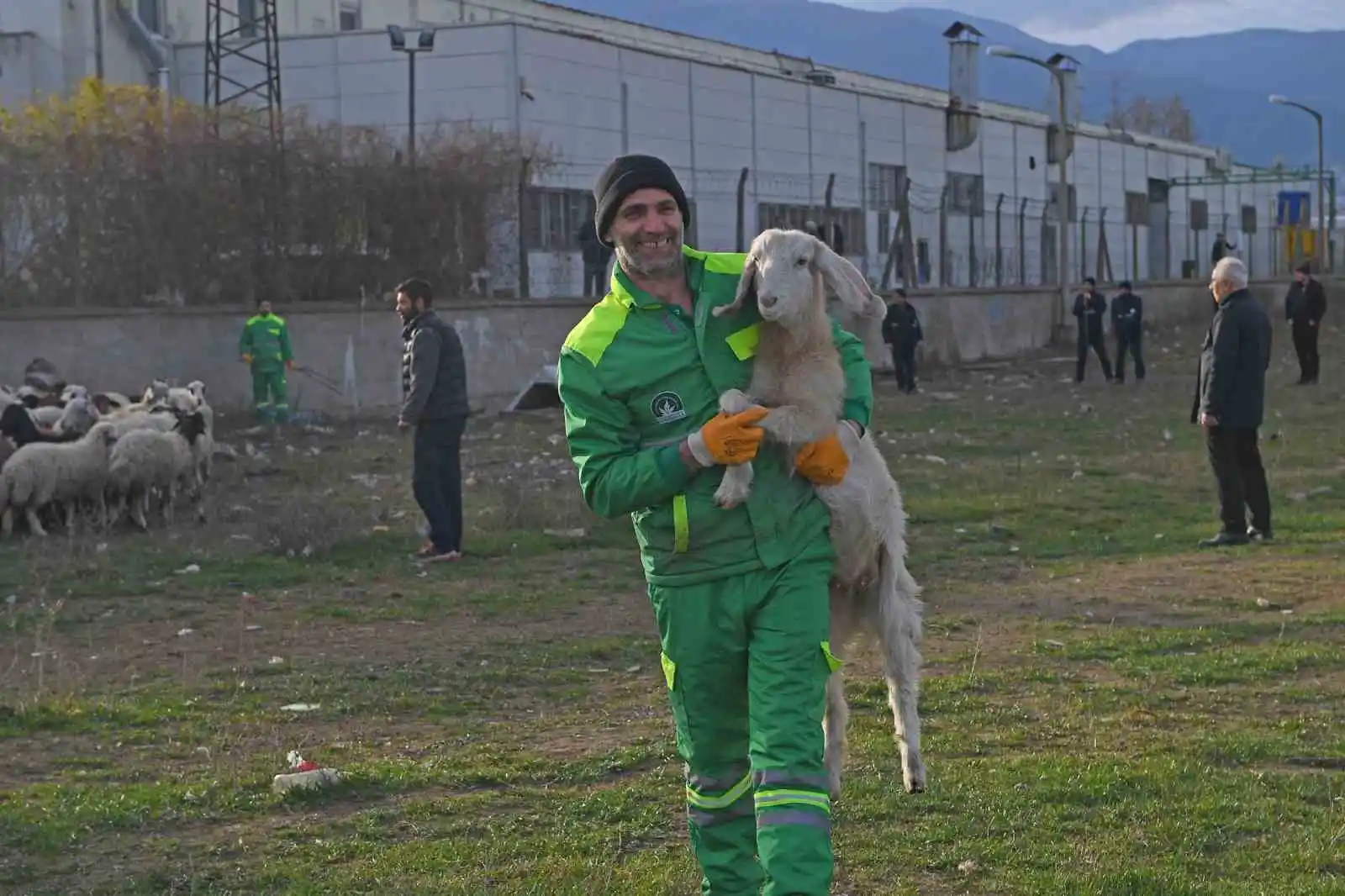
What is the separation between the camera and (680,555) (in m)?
4.42

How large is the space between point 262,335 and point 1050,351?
21.3 meters

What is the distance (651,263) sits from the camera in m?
4.51

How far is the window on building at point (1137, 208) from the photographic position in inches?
2510

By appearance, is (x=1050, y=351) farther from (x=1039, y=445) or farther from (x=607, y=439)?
(x=607, y=439)

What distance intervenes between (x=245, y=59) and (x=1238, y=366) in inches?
1055

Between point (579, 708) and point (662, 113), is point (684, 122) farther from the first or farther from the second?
point (579, 708)

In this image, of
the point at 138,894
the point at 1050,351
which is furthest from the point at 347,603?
the point at 1050,351

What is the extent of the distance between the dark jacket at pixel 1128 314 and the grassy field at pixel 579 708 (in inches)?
496

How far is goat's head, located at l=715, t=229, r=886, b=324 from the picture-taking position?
4531 mm

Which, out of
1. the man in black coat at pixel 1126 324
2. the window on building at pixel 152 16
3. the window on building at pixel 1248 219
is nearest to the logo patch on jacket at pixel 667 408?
the man in black coat at pixel 1126 324

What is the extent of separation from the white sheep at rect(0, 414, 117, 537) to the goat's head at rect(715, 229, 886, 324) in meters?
10.9

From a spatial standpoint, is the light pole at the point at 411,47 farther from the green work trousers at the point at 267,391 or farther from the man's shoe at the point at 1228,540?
the man's shoe at the point at 1228,540

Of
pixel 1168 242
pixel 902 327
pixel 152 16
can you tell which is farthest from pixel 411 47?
pixel 1168 242

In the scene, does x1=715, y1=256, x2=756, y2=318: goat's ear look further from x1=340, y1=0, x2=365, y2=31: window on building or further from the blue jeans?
x1=340, y1=0, x2=365, y2=31: window on building
